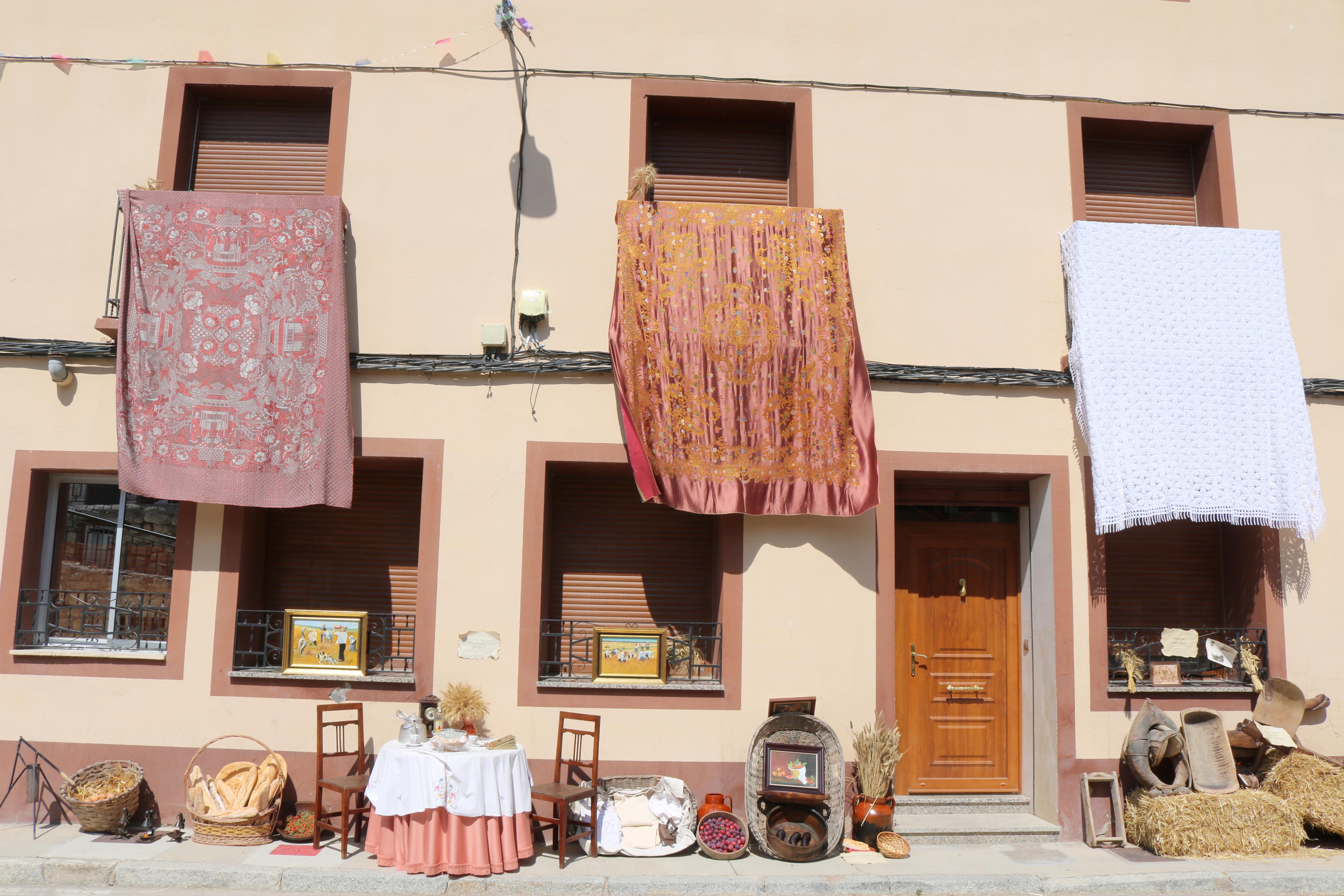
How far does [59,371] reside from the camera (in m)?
7.15

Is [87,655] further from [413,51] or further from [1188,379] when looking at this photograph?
[1188,379]

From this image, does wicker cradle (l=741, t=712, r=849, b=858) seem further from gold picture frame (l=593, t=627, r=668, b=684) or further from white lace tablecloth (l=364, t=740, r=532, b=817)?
white lace tablecloth (l=364, t=740, r=532, b=817)

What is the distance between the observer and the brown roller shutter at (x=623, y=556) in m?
7.67

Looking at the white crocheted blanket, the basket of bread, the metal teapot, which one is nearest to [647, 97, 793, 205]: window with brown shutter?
the white crocheted blanket

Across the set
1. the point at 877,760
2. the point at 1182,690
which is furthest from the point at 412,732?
the point at 1182,690

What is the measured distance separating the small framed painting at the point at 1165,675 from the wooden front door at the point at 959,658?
995mm

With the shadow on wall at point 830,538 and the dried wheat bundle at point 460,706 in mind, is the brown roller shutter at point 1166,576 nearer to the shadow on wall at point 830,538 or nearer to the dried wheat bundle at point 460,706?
the shadow on wall at point 830,538

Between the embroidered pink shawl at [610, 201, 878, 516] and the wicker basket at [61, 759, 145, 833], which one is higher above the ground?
the embroidered pink shawl at [610, 201, 878, 516]

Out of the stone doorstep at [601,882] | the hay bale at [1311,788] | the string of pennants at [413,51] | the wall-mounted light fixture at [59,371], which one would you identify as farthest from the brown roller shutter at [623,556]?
the hay bale at [1311,788]

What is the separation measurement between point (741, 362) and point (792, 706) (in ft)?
8.42

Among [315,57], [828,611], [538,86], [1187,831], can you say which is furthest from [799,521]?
[315,57]

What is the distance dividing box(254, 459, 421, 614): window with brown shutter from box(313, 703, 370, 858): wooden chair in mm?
1020

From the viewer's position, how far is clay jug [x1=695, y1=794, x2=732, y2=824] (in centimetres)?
666

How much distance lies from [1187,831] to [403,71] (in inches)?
323
